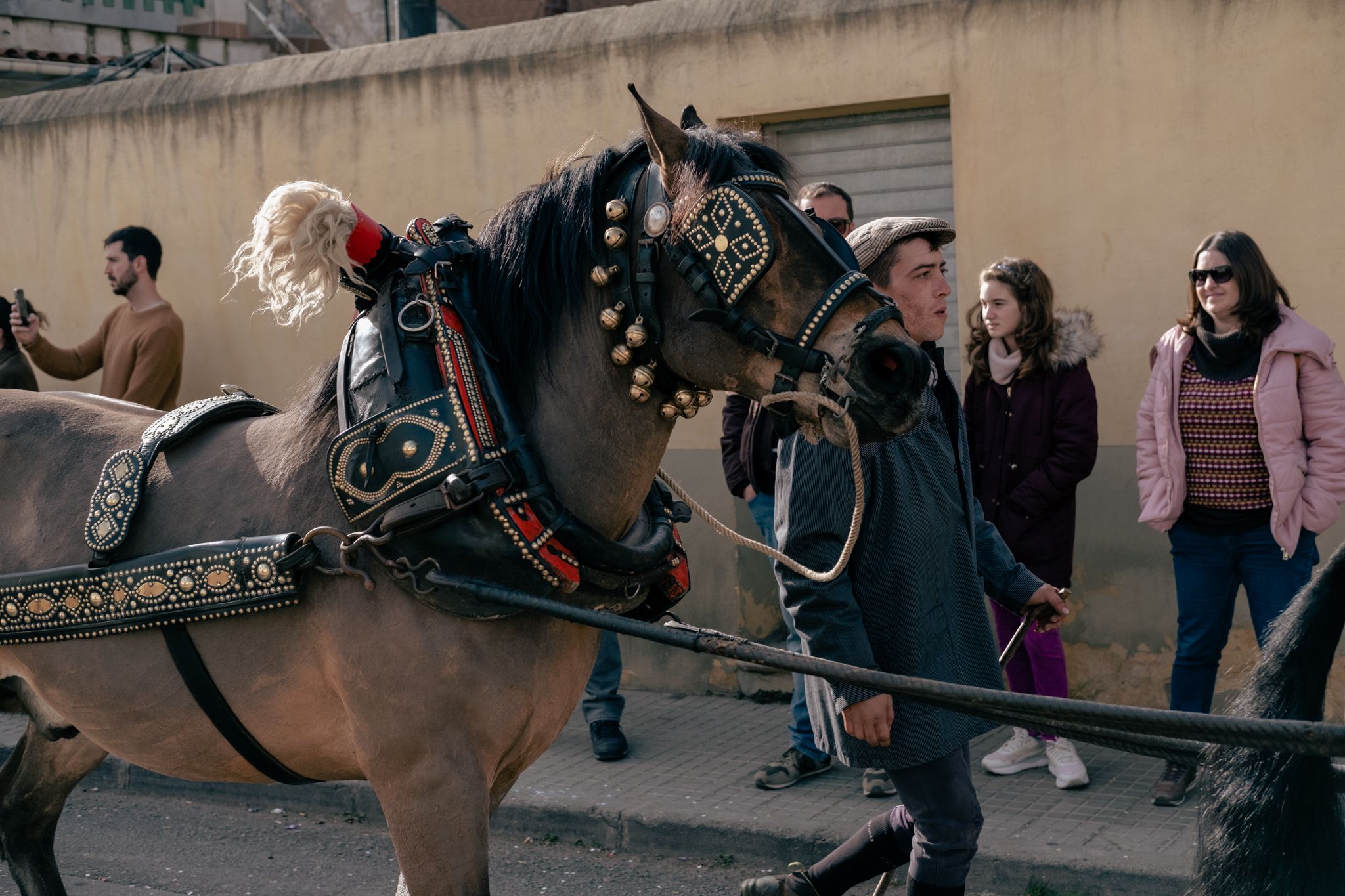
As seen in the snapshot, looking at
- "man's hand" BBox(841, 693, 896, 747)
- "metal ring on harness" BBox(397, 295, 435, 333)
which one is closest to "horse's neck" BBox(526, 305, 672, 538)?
"metal ring on harness" BBox(397, 295, 435, 333)

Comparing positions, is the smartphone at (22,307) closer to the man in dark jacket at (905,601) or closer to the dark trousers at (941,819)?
the man in dark jacket at (905,601)

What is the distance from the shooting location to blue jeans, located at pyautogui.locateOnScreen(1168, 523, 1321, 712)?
185 inches

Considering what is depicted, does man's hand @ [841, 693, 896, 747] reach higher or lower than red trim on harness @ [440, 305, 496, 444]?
lower

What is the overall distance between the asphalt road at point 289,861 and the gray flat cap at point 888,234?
2171 mm

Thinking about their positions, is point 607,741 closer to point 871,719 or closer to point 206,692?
point 871,719

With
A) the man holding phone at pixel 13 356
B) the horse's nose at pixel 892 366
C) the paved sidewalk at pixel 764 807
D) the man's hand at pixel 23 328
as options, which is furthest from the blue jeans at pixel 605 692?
the man's hand at pixel 23 328

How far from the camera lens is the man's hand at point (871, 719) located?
2.88 m

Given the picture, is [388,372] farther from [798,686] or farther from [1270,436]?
[1270,436]

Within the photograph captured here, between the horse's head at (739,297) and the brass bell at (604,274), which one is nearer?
the horse's head at (739,297)

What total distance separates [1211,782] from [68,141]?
7.57 meters

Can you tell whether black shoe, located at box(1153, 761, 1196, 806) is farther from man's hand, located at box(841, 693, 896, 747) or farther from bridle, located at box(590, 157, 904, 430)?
bridle, located at box(590, 157, 904, 430)

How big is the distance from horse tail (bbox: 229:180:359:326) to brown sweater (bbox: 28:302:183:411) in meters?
4.83

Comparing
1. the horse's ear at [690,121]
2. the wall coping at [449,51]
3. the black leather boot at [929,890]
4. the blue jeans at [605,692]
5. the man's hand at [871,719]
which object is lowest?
the blue jeans at [605,692]

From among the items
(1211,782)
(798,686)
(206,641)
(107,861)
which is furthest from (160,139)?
(1211,782)
